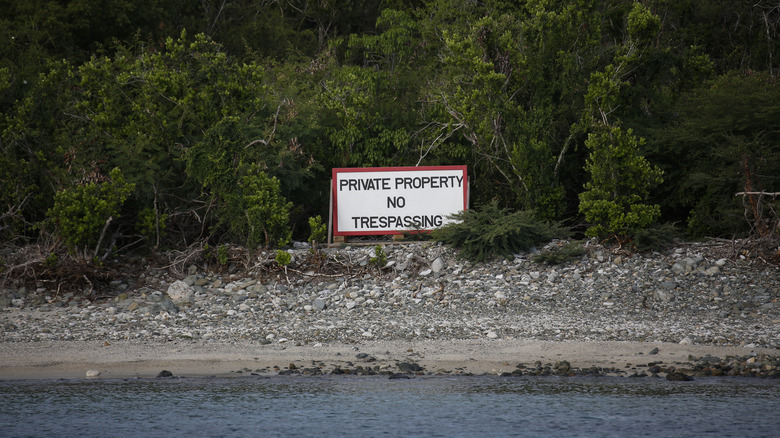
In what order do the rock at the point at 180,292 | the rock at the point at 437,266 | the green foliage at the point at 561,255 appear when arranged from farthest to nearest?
the rock at the point at 437,266
the green foliage at the point at 561,255
the rock at the point at 180,292

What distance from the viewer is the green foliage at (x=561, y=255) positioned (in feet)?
41.1

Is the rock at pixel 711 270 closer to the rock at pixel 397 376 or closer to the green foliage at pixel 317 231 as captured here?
the rock at pixel 397 376

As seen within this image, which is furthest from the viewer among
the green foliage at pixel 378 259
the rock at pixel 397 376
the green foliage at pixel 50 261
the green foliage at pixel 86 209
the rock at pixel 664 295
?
the green foliage at pixel 378 259

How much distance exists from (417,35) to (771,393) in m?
15.9

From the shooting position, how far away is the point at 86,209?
12438 millimetres

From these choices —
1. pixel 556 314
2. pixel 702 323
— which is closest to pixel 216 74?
pixel 556 314

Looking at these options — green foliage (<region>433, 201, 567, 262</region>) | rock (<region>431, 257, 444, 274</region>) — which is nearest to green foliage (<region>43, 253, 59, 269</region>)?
rock (<region>431, 257, 444, 274</region>)

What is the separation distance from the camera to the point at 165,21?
71.1ft

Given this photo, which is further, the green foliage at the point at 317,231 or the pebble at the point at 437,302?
the green foliage at the point at 317,231

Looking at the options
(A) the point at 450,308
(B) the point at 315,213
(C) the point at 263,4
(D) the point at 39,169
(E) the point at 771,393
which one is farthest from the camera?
(C) the point at 263,4

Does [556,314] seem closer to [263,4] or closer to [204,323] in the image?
[204,323]

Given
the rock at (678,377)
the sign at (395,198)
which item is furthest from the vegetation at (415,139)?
the rock at (678,377)

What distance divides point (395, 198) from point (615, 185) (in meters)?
3.51

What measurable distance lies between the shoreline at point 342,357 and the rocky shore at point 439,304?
0.12 m
